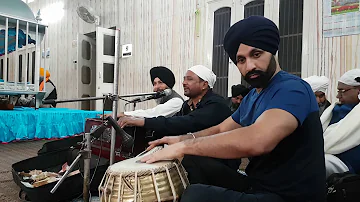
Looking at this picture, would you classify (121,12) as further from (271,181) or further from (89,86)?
(271,181)

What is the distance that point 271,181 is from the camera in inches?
43.6

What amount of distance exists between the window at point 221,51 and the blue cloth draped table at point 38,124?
7.25ft

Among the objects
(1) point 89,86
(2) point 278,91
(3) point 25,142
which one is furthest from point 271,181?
(1) point 89,86

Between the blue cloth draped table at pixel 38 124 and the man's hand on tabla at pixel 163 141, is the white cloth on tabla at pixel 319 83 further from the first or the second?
the blue cloth draped table at pixel 38 124

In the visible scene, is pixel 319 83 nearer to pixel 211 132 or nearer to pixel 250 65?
pixel 211 132

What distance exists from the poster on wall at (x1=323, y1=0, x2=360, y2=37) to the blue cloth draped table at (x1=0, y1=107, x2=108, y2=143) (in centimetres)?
321

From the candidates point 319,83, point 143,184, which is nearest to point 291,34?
point 319,83

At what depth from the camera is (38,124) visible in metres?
4.02

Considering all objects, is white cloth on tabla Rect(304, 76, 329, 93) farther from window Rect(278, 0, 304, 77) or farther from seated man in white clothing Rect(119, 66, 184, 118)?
seated man in white clothing Rect(119, 66, 184, 118)

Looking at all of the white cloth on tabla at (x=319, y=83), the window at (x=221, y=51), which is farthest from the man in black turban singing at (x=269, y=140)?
the window at (x=221, y=51)

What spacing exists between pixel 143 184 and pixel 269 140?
1.70 feet

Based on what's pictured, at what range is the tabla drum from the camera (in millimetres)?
1150

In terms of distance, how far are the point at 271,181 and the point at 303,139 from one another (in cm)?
20

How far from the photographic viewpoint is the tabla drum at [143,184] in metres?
1.15
